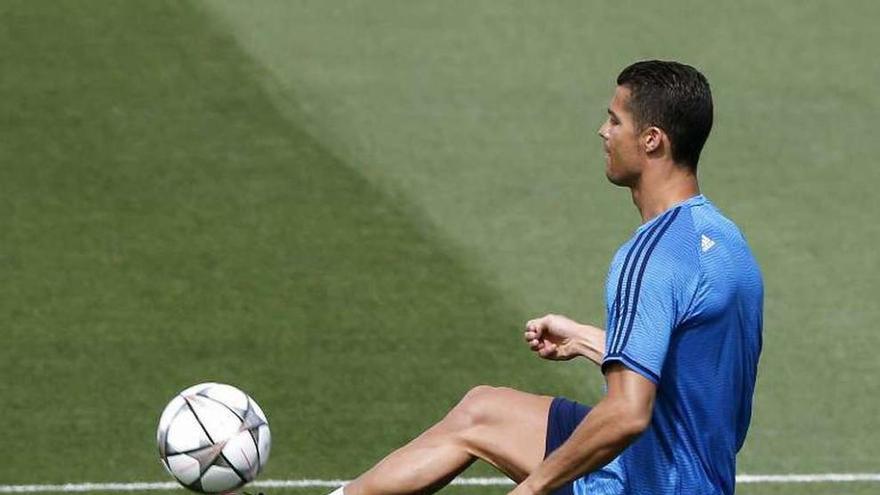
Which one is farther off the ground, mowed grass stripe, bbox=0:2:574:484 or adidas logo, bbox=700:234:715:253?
adidas logo, bbox=700:234:715:253

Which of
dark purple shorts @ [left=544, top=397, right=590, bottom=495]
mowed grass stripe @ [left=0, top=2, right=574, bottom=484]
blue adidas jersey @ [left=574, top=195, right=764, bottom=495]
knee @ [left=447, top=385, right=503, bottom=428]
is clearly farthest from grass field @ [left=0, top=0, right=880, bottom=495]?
blue adidas jersey @ [left=574, top=195, right=764, bottom=495]

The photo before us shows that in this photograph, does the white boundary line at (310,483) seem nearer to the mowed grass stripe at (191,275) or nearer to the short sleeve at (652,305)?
the mowed grass stripe at (191,275)

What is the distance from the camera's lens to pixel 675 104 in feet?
18.4

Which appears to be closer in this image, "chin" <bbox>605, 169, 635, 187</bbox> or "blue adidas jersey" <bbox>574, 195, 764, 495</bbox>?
"blue adidas jersey" <bbox>574, 195, 764, 495</bbox>

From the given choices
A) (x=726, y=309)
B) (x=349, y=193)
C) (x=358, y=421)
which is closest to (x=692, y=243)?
(x=726, y=309)

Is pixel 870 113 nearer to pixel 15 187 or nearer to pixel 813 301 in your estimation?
pixel 813 301

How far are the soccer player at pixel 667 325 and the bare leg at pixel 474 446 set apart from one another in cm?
58

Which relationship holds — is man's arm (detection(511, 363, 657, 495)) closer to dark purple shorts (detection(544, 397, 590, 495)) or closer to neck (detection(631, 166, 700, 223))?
neck (detection(631, 166, 700, 223))

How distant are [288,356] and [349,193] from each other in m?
2.15

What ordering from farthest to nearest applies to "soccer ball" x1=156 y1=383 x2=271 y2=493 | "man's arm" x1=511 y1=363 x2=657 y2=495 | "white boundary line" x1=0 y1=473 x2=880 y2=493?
"white boundary line" x1=0 y1=473 x2=880 y2=493
"soccer ball" x1=156 y1=383 x2=271 y2=493
"man's arm" x1=511 y1=363 x2=657 y2=495

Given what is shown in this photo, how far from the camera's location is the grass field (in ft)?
31.2

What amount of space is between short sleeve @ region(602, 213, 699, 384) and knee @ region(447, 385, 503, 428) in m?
1.25

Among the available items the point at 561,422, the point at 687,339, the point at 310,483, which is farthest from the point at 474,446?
the point at 310,483

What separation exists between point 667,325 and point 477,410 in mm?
1413
